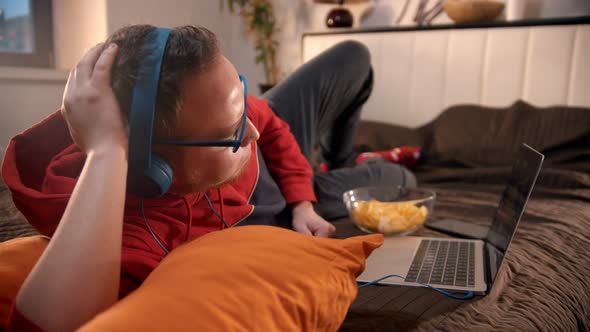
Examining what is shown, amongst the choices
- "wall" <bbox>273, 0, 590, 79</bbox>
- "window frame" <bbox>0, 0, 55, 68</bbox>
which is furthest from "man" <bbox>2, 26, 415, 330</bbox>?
"wall" <bbox>273, 0, 590, 79</bbox>

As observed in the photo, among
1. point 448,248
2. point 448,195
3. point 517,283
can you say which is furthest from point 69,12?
point 517,283

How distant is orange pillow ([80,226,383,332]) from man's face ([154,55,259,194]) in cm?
9

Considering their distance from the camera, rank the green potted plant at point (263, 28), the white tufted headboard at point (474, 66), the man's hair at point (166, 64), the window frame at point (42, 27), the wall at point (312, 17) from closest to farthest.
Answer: the man's hair at point (166, 64) < the window frame at point (42, 27) < the white tufted headboard at point (474, 66) < the wall at point (312, 17) < the green potted plant at point (263, 28)

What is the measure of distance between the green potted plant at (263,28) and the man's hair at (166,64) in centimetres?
239

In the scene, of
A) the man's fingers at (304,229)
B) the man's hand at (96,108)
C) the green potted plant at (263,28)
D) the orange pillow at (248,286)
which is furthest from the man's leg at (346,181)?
the green potted plant at (263,28)

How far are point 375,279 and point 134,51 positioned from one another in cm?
47

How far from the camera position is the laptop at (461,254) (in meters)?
0.72

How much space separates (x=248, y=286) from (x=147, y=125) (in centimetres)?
20

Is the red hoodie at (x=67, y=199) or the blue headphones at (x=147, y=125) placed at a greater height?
the blue headphones at (x=147, y=125)

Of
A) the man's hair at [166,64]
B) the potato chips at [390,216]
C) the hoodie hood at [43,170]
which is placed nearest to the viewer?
the man's hair at [166,64]

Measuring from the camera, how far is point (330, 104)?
1433 millimetres

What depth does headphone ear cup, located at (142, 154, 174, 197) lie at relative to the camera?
526 millimetres

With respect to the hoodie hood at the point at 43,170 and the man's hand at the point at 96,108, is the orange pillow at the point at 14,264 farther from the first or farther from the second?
the man's hand at the point at 96,108

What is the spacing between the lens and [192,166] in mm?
590
